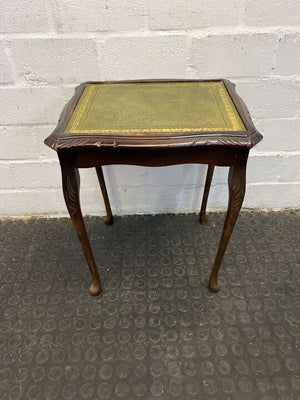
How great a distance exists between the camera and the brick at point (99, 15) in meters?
0.94

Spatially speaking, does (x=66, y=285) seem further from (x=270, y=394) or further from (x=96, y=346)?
(x=270, y=394)

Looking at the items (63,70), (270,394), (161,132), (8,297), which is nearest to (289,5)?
(161,132)

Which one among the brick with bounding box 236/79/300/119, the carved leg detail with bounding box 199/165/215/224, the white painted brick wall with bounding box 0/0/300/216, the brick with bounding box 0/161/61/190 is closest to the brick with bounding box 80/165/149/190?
the white painted brick wall with bounding box 0/0/300/216

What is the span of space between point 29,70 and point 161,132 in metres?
0.62

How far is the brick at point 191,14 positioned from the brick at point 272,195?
67 centimetres

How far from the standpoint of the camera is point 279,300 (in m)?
1.07

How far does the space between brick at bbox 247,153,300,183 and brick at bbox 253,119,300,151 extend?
0.04m

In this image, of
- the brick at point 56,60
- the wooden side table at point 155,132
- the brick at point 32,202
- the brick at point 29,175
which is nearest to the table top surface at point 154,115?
the wooden side table at point 155,132

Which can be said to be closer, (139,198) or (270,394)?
(270,394)

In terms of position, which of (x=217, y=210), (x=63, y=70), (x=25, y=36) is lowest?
(x=217, y=210)

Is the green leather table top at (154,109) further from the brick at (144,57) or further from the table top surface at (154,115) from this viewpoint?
the brick at (144,57)

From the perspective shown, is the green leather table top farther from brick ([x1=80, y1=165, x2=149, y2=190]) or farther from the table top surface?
brick ([x1=80, y1=165, x2=149, y2=190])

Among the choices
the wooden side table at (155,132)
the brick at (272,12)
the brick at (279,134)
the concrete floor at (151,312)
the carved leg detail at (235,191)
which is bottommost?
the concrete floor at (151,312)

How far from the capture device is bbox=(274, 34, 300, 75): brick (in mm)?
1017
